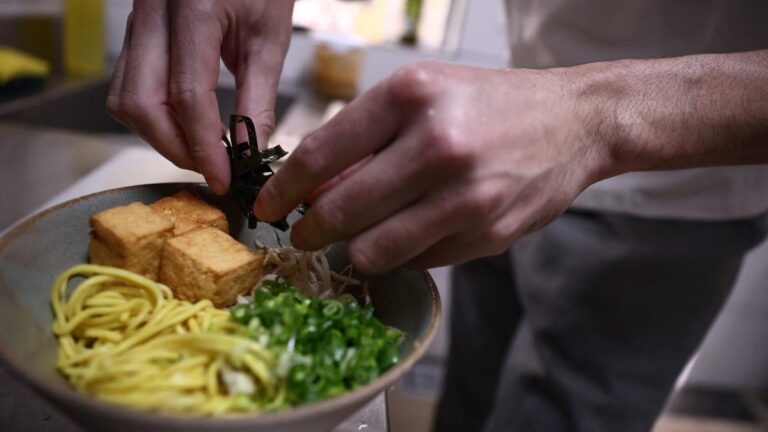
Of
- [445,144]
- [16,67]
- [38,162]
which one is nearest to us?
[445,144]

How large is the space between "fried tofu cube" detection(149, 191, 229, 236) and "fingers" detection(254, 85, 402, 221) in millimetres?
273

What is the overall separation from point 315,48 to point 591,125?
2399mm

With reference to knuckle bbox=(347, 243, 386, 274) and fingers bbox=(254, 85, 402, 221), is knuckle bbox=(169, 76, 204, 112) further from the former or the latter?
knuckle bbox=(347, 243, 386, 274)

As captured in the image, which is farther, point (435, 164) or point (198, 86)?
point (198, 86)

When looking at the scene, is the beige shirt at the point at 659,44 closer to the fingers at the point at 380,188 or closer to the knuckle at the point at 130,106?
the fingers at the point at 380,188

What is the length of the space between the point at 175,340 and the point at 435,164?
42 centimetres

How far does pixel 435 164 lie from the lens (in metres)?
0.69

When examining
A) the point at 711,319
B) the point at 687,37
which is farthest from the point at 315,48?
the point at 711,319

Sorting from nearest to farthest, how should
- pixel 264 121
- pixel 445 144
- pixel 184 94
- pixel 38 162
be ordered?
1. pixel 445 144
2. pixel 184 94
3. pixel 264 121
4. pixel 38 162

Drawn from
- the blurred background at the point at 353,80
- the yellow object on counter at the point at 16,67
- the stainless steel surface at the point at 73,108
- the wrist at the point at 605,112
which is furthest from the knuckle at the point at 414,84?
the yellow object on counter at the point at 16,67

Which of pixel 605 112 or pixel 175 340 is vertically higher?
pixel 605 112

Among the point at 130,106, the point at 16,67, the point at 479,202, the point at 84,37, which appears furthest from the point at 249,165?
the point at 84,37

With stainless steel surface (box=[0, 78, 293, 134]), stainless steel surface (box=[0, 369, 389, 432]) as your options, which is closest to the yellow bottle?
stainless steel surface (box=[0, 78, 293, 134])

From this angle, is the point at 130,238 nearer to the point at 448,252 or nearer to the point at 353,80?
the point at 448,252
